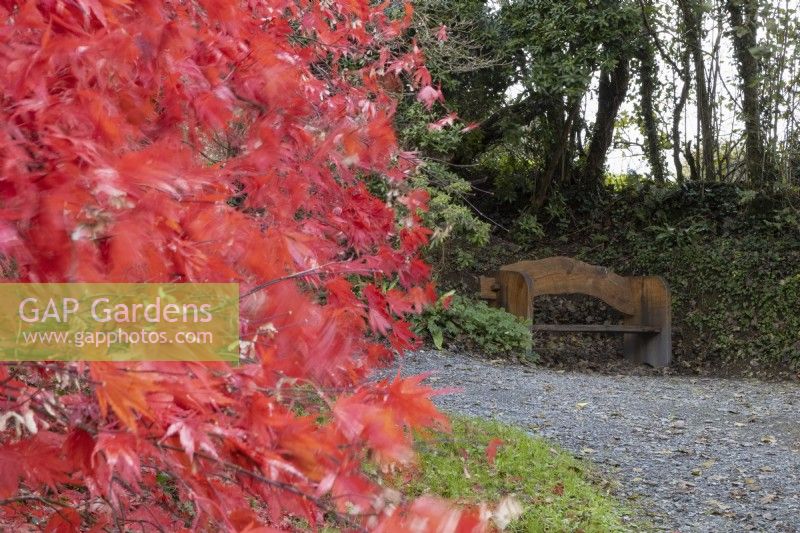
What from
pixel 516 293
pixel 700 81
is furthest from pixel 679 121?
pixel 516 293

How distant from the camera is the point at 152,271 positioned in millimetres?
1158

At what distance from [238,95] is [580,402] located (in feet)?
14.6

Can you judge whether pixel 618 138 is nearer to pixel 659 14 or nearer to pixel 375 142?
pixel 659 14

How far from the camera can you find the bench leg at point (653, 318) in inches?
335

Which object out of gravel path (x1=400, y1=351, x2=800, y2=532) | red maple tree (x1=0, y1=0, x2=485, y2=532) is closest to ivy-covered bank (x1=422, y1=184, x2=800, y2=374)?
gravel path (x1=400, y1=351, x2=800, y2=532)

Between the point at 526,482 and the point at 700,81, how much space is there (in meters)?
9.15

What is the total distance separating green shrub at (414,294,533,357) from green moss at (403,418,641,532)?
3.13 metres

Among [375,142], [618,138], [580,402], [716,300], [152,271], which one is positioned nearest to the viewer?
[152,271]

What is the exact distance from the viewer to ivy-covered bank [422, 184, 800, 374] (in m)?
8.92

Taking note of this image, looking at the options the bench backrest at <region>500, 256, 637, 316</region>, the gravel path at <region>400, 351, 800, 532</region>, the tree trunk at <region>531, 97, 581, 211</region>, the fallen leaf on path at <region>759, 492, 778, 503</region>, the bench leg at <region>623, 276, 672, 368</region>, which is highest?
the tree trunk at <region>531, 97, 581, 211</region>

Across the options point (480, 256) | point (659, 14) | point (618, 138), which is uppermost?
point (659, 14)

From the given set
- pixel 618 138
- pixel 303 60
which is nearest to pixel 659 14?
pixel 618 138

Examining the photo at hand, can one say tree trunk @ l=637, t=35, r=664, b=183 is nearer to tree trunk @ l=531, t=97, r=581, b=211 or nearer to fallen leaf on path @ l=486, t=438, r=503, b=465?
tree trunk @ l=531, t=97, r=581, b=211

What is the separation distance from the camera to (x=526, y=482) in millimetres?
3904
